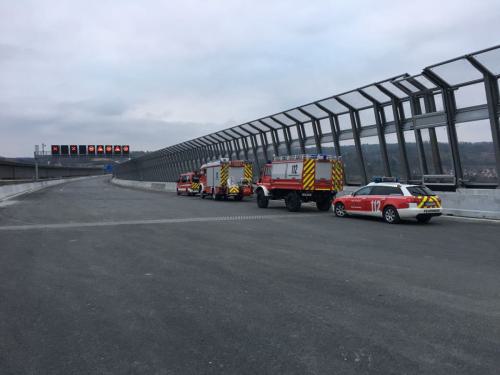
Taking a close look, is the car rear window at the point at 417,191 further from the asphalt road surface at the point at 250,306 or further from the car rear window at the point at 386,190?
the asphalt road surface at the point at 250,306

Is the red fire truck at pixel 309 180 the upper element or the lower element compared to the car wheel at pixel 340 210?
upper

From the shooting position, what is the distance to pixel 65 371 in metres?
3.64

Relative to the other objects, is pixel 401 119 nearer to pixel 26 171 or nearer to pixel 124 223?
pixel 124 223

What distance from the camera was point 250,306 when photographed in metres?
5.36

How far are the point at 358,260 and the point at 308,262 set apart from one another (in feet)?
3.14

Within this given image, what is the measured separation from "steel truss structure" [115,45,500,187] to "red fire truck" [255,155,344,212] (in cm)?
250

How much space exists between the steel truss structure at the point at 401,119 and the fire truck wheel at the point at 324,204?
2.69 m

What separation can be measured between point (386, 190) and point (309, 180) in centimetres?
480

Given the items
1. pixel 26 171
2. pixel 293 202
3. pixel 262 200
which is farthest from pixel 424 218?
pixel 26 171

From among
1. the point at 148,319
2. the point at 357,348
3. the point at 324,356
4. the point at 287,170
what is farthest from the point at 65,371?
the point at 287,170

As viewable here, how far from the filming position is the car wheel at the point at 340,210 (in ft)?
55.2

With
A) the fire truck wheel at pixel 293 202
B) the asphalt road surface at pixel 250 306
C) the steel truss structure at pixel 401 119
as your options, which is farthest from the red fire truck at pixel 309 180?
the asphalt road surface at pixel 250 306

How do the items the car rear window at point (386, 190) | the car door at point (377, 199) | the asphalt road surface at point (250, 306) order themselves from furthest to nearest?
the car door at point (377, 199) → the car rear window at point (386, 190) → the asphalt road surface at point (250, 306)

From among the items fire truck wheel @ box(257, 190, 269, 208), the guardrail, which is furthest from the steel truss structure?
the guardrail
